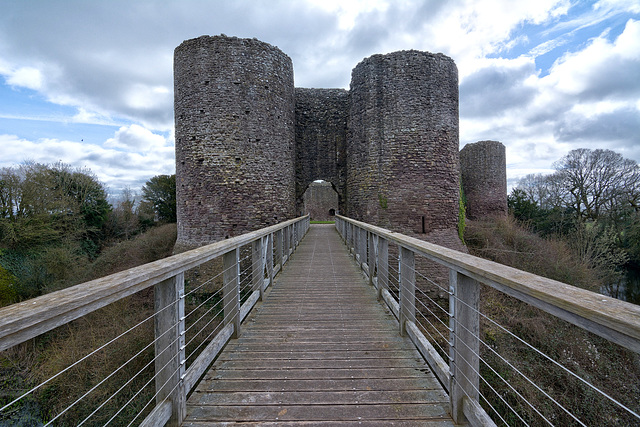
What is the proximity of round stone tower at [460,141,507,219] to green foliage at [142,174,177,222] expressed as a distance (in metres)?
18.7

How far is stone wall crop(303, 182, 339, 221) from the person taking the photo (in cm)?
2825

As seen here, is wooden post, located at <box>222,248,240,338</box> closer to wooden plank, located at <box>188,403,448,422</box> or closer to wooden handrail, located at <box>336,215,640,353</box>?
wooden plank, located at <box>188,403,448,422</box>

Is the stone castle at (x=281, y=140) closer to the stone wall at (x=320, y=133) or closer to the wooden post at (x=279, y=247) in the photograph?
the stone wall at (x=320, y=133)

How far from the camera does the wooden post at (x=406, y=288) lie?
109 inches

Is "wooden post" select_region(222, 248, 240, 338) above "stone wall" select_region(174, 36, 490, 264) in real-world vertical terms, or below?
below

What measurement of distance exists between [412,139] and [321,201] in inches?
714

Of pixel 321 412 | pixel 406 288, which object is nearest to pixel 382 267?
pixel 406 288

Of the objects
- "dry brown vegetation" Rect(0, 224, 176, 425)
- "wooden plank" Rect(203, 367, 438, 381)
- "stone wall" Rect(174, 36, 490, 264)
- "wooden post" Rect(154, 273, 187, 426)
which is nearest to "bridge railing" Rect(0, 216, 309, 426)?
"wooden post" Rect(154, 273, 187, 426)

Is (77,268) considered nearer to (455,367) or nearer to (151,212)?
(151,212)

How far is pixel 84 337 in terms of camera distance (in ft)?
23.6

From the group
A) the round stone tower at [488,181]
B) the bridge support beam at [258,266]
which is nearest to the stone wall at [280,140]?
the bridge support beam at [258,266]

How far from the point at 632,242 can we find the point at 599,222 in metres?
2.08

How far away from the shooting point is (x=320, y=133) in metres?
13.5

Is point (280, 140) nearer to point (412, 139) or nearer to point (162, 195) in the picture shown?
point (412, 139)
